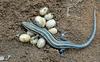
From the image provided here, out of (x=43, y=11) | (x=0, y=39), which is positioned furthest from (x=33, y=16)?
(x=0, y=39)

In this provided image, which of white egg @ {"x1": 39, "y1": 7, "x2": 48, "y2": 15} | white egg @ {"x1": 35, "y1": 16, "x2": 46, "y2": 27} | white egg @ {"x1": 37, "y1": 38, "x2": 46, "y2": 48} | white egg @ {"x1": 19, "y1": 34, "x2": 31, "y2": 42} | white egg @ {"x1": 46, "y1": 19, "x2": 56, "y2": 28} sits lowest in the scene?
white egg @ {"x1": 37, "y1": 38, "x2": 46, "y2": 48}

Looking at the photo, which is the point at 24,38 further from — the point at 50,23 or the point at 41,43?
the point at 50,23

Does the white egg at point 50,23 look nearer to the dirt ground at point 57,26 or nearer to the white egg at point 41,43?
the dirt ground at point 57,26

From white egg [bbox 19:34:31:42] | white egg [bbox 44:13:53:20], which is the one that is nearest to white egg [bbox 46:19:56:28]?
white egg [bbox 44:13:53:20]

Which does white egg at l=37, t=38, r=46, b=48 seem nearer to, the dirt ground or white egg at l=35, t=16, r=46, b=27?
the dirt ground

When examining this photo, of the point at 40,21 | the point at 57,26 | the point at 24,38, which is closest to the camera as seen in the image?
the point at 24,38

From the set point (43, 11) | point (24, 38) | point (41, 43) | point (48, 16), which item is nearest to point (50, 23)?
point (48, 16)

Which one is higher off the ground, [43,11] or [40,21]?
[43,11]

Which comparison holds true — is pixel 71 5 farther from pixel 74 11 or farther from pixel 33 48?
pixel 33 48
